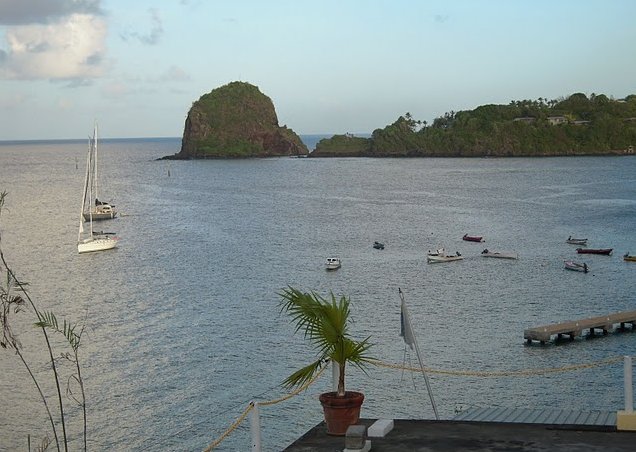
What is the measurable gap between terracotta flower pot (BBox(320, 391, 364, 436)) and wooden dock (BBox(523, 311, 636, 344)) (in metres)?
25.4

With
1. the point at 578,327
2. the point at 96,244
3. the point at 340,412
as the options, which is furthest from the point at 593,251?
the point at 340,412

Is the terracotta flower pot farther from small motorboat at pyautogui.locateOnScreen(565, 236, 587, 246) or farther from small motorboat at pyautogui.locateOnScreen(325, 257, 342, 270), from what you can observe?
small motorboat at pyautogui.locateOnScreen(565, 236, 587, 246)

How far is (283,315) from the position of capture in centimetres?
4388

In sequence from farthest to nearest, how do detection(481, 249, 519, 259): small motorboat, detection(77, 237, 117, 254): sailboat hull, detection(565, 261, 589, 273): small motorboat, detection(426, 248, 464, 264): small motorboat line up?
1. detection(77, 237, 117, 254): sailboat hull
2. detection(481, 249, 519, 259): small motorboat
3. detection(426, 248, 464, 264): small motorboat
4. detection(565, 261, 589, 273): small motorboat

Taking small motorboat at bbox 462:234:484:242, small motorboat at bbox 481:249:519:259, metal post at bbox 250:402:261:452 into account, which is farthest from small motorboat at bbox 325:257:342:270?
metal post at bbox 250:402:261:452

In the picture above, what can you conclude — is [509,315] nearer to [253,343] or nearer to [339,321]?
[253,343]

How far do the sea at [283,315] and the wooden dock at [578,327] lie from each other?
1.91 ft

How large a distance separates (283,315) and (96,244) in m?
30.4

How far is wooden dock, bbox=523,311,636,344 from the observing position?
37.1 m

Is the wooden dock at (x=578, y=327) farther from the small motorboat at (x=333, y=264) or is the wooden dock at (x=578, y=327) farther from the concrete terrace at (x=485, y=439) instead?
the concrete terrace at (x=485, y=439)

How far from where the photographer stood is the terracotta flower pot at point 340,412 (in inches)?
510

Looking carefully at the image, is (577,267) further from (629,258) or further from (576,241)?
(576,241)

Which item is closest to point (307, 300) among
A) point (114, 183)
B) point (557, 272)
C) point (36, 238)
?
point (557, 272)

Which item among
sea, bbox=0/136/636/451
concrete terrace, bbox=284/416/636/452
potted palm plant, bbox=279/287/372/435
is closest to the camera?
concrete terrace, bbox=284/416/636/452
